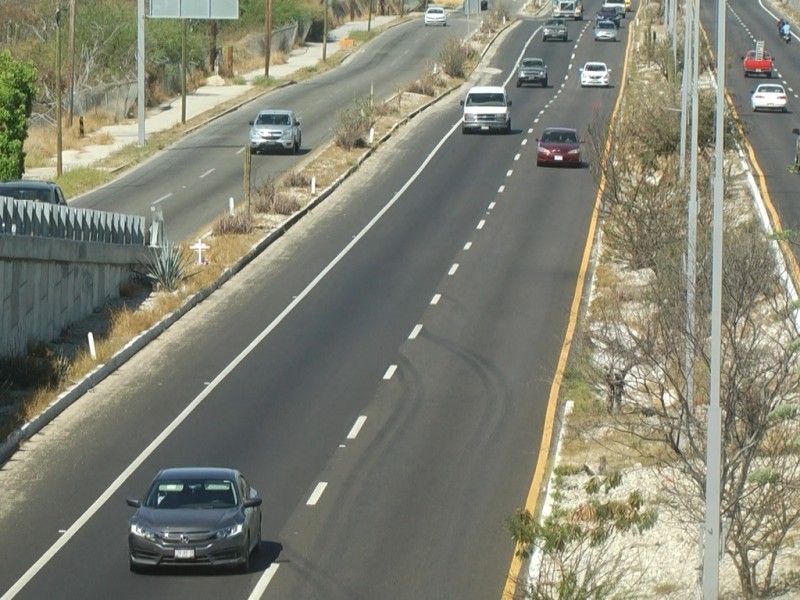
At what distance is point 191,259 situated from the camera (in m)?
44.5

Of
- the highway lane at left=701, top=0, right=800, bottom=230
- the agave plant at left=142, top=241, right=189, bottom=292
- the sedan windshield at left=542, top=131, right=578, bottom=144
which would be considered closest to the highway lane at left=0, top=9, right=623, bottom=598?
the agave plant at left=142, top=241, right=189, bottom=292

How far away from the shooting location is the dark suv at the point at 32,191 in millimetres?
39500

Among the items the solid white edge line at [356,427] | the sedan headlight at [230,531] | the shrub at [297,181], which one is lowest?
the shrub at [297,181]

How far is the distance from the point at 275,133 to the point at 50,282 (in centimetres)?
2774

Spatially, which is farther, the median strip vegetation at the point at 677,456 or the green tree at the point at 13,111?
the green tree at the point at 13,111

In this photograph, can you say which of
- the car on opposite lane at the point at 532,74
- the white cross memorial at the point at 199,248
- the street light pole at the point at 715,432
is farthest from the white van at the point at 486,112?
the street light pole at the point at 715,432

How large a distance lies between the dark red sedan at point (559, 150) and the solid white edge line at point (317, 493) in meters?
34.4

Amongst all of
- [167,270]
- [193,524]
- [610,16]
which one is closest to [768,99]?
[167,270]

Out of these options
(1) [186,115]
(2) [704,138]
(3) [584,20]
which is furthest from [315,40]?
(2) [704,138]

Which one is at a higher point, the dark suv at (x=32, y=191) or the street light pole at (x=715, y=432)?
the street light pole at (x=715, y=432)

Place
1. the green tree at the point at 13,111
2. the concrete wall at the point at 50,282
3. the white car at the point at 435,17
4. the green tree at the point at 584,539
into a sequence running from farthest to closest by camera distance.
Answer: the white car at the point at 435,17 < the green tree at the point at 13,111 < the concrete wall at the point at 50,282 < the green tree at the point at 584,539

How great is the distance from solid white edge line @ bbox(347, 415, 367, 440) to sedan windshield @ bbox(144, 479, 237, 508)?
728 centimetres

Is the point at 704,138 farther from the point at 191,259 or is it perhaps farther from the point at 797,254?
the point at 191,259

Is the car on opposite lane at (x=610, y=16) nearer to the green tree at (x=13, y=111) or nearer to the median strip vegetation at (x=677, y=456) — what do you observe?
the green tree at (x=13, y=111)
